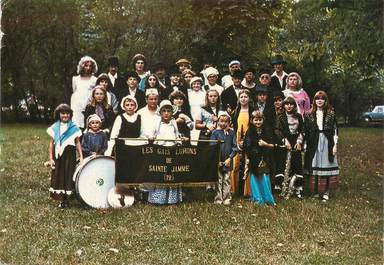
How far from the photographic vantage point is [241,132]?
7.23 metres

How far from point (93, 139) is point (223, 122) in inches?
67.1

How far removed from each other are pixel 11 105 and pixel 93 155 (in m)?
1.83

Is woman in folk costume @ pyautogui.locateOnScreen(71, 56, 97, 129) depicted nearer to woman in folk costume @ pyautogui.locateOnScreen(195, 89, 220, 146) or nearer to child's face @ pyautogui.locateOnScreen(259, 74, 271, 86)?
woman in folk costume @ pyautogui.locateOnScreen(195, 89, 220, 146)

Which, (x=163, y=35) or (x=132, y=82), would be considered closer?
(x=132, y=82)

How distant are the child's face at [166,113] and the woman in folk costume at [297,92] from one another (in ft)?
5.81

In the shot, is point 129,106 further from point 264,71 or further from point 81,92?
point 264,71

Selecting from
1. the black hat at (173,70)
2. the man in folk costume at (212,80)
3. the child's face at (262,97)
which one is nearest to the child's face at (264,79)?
the child's face at (262,97)

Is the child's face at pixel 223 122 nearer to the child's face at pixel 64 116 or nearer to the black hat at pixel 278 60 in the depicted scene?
the black hat at pixel 278 60

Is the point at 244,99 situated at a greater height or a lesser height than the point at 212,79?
lesser

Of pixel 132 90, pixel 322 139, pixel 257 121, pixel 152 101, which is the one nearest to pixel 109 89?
pixel 132 90

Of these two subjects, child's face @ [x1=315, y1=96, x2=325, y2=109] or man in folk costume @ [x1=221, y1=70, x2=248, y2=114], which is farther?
man in folk costume @ [x1=221, y1=70, x2=248, y2=114]

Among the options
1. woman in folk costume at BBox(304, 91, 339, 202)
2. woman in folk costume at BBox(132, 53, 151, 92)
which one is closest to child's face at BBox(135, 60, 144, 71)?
woman in folk costume at BBox(132, 53, 151, 92)

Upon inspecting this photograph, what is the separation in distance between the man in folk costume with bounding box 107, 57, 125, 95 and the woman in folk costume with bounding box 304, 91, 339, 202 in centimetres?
264

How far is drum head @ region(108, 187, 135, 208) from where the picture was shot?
661cm
